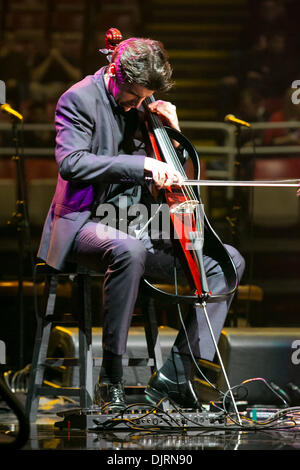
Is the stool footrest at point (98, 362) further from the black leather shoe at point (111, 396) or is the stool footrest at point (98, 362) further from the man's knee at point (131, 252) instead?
the man's knee at point (131, 252)

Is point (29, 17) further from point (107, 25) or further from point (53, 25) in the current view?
point (107, 25)

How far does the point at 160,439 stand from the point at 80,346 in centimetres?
58

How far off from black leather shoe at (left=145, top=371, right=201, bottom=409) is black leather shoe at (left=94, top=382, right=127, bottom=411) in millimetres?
173

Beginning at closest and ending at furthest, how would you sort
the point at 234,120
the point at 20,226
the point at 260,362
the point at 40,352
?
the point at 40,352 < the point at 260,362 < the point at 234,120 < the point at 20,226

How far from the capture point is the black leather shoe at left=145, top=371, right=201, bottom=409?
7.97 ft

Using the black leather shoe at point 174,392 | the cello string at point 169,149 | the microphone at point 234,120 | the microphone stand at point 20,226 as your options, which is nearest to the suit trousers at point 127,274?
the black leather shoe at point 174,392

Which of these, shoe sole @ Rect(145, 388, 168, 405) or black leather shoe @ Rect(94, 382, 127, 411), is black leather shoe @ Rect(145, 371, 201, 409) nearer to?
shoe sole @ Rect(145, 388, 168, 405)

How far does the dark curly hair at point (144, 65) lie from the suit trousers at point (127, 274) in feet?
1.68

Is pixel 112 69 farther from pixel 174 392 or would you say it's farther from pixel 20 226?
pixel 20 226

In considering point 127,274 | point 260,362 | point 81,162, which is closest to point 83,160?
point 81,162

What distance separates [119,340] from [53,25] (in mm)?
3552

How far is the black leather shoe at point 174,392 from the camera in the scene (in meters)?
2.43

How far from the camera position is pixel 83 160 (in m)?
2.37
